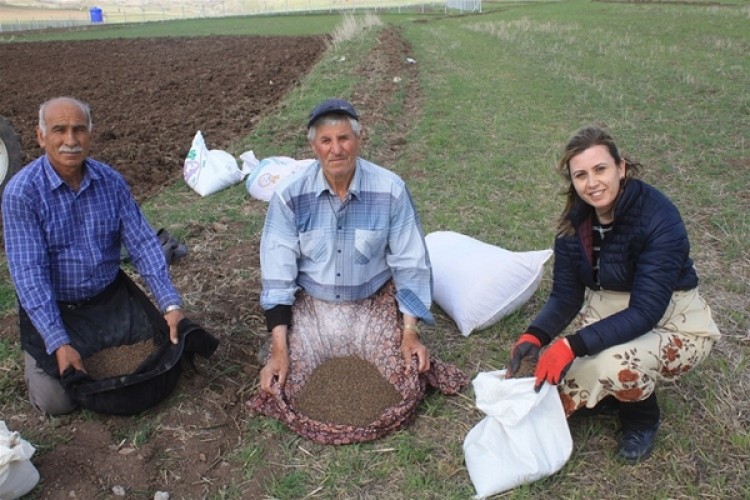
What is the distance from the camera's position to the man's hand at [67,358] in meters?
2.57

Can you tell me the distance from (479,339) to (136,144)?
542cm

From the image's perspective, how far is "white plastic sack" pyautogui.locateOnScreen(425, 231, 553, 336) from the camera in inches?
130

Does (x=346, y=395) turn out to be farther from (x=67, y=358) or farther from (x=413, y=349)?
(x=67, y=358)

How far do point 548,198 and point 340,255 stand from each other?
2.79m

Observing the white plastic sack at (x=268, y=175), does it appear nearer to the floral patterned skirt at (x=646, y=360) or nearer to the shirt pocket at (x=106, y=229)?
the shirt pocket at (x=106, y=229)

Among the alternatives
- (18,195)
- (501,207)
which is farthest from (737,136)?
(18,195)

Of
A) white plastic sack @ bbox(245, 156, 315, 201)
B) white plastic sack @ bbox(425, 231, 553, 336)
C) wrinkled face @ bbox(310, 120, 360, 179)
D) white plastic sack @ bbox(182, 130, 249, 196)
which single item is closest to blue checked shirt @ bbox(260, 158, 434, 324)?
wrinkled face @ bbox(310, 120, 360, 179)

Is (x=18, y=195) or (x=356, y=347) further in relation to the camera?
(x=356, y=347)

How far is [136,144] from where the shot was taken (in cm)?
736

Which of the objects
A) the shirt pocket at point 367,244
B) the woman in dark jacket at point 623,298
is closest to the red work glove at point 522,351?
the woman in dark jacket at point 623,298

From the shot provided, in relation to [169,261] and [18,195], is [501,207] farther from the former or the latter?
[18,195]

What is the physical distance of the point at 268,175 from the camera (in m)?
5.32

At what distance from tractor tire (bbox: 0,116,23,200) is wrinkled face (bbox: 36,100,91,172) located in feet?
10.6

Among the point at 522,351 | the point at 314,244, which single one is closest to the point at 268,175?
the point at 314,244
